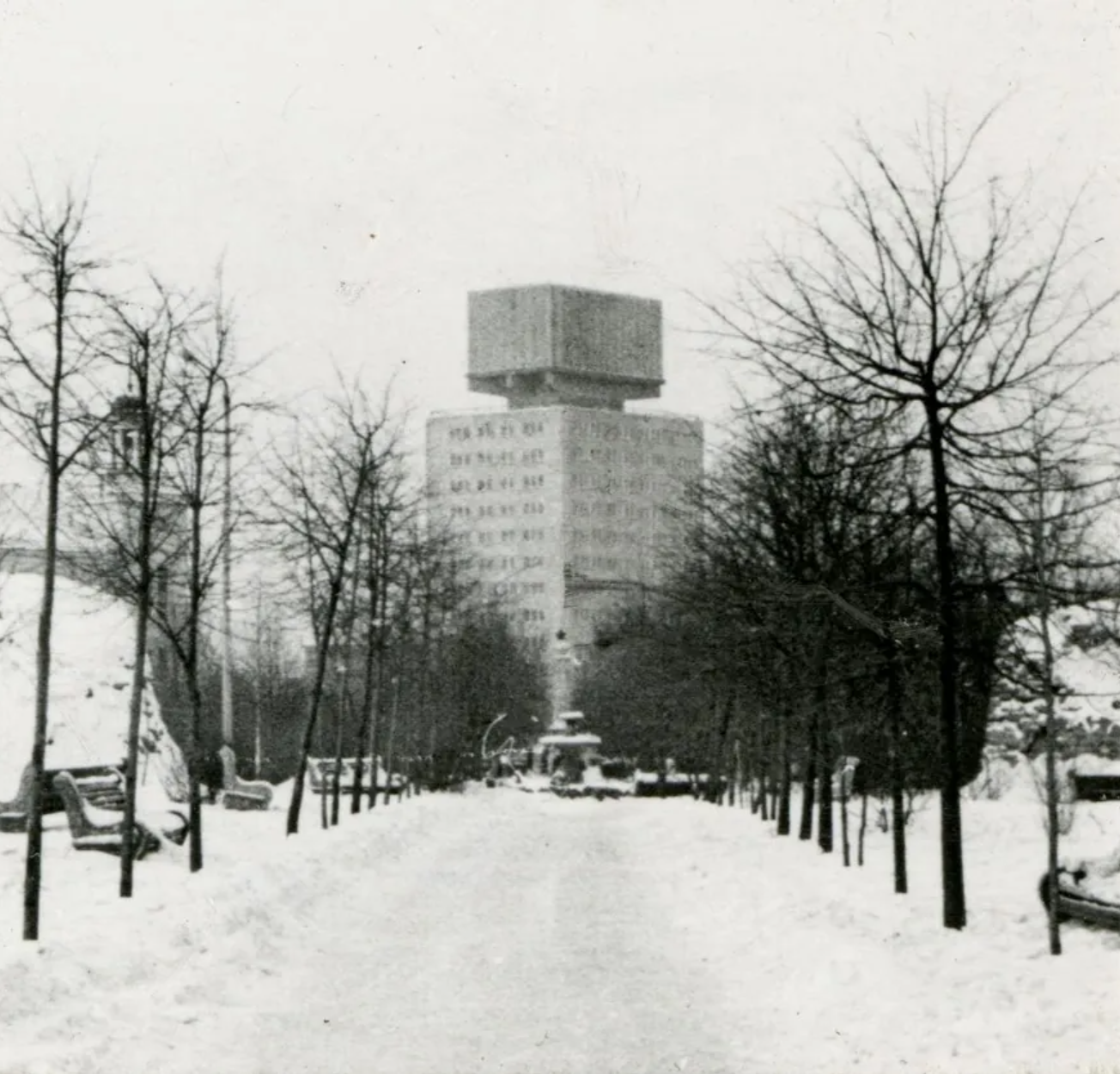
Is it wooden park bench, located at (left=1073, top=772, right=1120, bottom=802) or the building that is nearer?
wooden park bench, located at (left=1073, top=772, right=1120, bottom=802)

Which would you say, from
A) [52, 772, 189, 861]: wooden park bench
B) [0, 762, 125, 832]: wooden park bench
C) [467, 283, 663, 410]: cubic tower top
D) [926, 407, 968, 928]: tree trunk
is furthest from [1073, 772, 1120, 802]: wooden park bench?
[467, 283, 663, 410]: cubic tower top

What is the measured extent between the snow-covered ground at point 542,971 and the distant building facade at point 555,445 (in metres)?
135

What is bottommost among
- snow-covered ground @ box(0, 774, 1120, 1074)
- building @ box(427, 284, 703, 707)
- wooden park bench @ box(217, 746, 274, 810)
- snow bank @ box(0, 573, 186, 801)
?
snow-covered ground @ box(0, 774, 1120, 1074)

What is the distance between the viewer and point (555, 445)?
159625 millimetres

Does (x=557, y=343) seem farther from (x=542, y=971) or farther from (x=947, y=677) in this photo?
(x=542, y=971)

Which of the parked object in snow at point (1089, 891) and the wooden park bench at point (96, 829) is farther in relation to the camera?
the wooden park bench at point (96, 829)

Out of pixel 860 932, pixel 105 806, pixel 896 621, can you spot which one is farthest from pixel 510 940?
pixel 105 806

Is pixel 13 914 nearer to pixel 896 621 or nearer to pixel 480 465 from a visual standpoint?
pixel 896 621

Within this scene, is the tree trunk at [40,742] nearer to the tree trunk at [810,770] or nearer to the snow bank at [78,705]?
the tree trunk at [810,770]

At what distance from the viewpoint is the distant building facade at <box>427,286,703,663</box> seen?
515ft

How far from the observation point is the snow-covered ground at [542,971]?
907cm

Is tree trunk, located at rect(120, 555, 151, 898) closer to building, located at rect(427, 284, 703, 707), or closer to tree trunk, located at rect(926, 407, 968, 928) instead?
tree trunk, located at rect(926, 407, 968, 928)

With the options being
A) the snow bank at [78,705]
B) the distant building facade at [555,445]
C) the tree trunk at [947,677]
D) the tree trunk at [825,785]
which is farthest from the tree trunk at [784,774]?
the distant building facade at [555,445]

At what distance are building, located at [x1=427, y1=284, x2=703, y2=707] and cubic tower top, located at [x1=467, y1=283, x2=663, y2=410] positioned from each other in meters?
0.12
